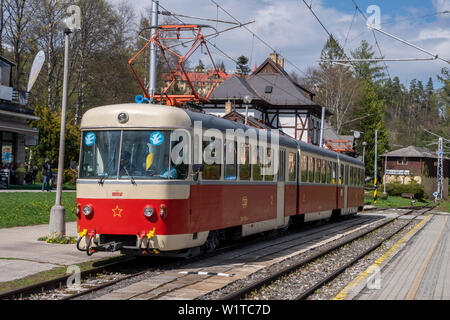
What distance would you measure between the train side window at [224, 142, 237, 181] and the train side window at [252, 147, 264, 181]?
4.38ft

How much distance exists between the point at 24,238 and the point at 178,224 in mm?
4900

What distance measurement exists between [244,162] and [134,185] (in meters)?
3.88

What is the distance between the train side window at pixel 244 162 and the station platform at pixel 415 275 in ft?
11.7

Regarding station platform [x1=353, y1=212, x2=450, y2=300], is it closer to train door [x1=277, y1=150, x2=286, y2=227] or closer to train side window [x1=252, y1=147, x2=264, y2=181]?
train door [x1=277, y1=150, x2=286, y2=227]

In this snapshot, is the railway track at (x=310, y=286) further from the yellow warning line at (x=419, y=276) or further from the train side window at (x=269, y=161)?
the train side window at (x=269, y=161)

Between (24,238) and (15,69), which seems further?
(15,69)

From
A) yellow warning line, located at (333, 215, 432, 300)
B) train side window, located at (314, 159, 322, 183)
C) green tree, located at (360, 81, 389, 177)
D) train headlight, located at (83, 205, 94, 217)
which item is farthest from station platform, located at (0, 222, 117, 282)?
green tree, located at (360, 81, 389, 177)

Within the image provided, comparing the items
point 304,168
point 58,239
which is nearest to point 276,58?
point 304,168

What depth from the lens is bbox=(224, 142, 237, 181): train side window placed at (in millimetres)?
12969

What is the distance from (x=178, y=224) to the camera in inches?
428

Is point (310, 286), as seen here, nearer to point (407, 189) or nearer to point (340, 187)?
point (340, 187)

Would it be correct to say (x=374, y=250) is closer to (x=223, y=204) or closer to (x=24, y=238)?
(x=223, y=204)

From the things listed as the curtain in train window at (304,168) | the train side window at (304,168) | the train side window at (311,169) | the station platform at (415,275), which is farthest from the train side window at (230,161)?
the train side window at (311,169)
